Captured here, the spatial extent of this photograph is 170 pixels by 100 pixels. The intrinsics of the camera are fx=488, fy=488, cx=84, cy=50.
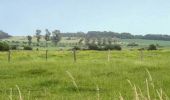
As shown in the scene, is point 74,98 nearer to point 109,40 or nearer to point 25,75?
point 25,75

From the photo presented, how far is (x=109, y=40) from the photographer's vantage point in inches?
7087

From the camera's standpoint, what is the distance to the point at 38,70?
26156mm

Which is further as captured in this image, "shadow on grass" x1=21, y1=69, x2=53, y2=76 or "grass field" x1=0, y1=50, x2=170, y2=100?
"shadow on grass" x1=21, y1=69, x2=53, y2=76

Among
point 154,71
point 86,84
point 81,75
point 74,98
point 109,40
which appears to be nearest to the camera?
point 74,98

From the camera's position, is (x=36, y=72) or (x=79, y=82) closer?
(x=79, y=82)

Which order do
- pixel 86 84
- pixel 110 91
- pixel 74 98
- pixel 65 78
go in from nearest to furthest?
pixel 74 98 < pixel 110 91 < pixel 86 84 < pixel 65 78

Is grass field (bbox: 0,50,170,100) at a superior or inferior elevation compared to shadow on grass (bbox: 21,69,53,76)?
superior

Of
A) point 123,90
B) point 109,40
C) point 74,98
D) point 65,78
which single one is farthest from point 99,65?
point 109,40

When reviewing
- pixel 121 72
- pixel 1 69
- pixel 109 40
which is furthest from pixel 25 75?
pixel 109 40

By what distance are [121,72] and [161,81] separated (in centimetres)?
429

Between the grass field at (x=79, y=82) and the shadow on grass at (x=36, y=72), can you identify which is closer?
the grass field at (x=79, y=82)

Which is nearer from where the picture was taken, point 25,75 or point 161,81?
point 161,81

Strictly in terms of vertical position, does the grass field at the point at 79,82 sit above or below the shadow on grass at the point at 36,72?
above

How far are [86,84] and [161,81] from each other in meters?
3.12
